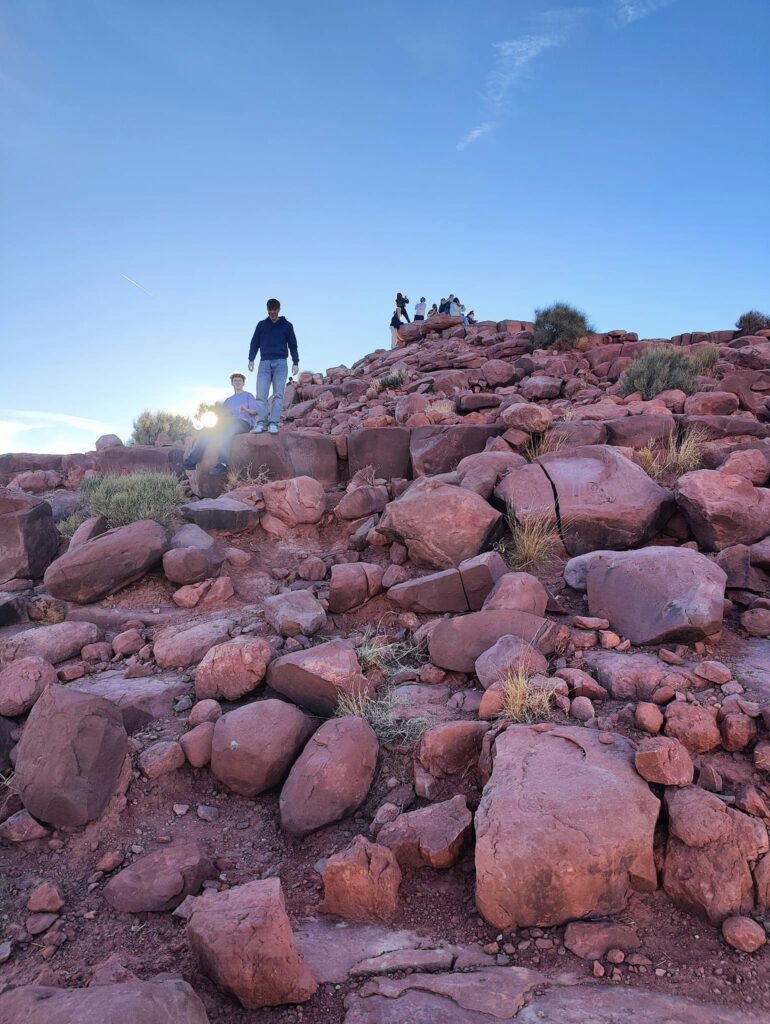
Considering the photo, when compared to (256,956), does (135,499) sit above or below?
above

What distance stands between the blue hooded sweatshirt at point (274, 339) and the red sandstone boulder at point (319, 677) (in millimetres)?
6571

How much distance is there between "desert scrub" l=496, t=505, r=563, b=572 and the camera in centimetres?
627

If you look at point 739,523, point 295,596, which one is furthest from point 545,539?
point 295,596

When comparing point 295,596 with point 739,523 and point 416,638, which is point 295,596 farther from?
point 739,523

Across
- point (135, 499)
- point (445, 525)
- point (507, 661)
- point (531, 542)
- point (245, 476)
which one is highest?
point (245, 476)

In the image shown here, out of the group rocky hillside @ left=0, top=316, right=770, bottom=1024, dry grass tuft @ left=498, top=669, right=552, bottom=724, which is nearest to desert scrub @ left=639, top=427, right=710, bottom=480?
rocky hillside @ left=0, top=316, right=770, bottom=1024

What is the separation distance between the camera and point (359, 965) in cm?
263

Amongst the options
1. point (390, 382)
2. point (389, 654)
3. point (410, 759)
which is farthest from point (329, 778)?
point (390, 382)

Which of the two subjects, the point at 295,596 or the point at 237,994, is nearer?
the point at 237,994

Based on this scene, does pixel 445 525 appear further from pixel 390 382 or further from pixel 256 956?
pixel 390 382

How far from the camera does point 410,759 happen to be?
12.9ft

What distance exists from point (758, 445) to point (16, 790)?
8.17m

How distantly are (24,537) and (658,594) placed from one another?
274 inches

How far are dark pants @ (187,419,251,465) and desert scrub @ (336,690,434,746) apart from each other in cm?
627
